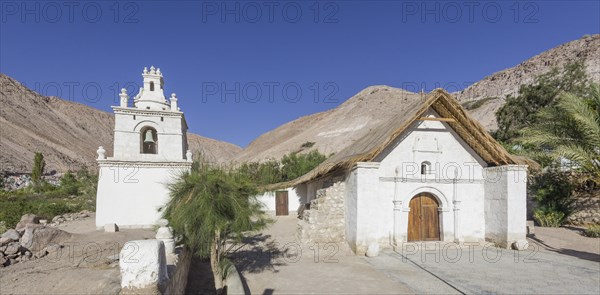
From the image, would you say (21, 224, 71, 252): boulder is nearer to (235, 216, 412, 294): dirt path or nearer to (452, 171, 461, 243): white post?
(235, 216, 412, 294): dirt path

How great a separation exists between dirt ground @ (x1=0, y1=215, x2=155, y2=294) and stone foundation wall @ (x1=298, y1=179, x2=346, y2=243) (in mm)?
5783

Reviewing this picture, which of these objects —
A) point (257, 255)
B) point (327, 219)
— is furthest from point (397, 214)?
point (257, 255)

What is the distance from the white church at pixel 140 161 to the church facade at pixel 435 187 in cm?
642

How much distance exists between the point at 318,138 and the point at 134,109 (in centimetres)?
5271

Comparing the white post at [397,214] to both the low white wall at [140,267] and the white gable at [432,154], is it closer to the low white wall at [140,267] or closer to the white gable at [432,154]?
the white gable at [432,154]

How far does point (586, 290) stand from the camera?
5.89 metres

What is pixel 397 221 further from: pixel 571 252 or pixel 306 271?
pixel 571 252

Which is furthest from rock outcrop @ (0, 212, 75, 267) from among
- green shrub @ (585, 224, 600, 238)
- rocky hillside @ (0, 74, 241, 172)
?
rocky hillside @ (0, 74, 241, 172)

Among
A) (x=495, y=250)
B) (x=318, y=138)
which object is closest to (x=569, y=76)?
(x=495, y=250)

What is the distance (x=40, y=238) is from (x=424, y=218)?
41.4ft

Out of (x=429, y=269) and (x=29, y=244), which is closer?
(x=429, y=269)

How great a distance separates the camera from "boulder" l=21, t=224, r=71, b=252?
829cm

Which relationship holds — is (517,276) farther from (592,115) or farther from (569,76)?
(569,76)

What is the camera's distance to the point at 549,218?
41.4 feet
